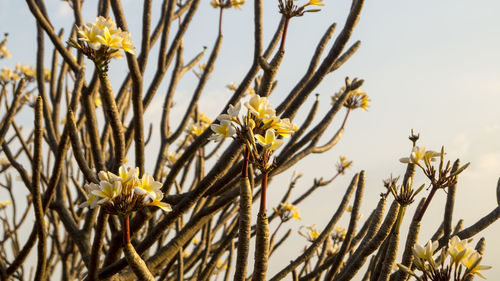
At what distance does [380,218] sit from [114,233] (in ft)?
4.16

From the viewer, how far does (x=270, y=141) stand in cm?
111

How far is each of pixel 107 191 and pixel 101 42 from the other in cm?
45

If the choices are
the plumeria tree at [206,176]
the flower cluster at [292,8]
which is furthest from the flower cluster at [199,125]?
the flower cluster at [292,8]

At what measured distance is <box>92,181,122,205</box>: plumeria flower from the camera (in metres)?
1.11

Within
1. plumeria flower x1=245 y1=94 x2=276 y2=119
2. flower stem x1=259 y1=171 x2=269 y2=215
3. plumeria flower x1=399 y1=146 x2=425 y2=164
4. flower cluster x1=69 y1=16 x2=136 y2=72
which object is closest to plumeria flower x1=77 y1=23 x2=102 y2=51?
flower cluster x1=69 y1=16 x2=136 y2=72

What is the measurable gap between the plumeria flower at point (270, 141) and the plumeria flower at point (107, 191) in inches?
13.3

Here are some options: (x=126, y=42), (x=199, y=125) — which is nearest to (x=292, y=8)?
(x=126, y=42)

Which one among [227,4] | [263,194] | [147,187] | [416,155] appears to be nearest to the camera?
[263,194]

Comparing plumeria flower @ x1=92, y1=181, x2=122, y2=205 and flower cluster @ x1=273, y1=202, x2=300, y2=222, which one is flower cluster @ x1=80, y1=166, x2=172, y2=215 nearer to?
plumeria flower @ x1=92, y1=181, x2=122, y2=205

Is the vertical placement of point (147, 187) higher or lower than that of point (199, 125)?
lower

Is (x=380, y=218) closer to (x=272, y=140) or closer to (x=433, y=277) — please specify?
(x=433, y=277)

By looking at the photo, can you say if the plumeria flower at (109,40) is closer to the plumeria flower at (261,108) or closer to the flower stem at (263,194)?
the plumeria flower at (261,108)

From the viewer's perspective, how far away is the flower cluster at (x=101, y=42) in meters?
1.35

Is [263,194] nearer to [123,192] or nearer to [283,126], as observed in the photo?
[283,126]
